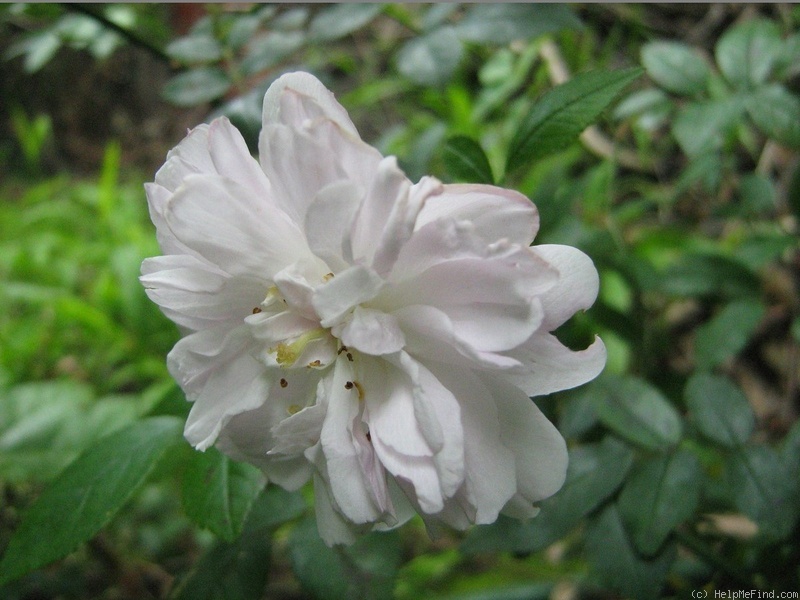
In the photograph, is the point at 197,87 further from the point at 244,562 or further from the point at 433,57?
the point at 244,562

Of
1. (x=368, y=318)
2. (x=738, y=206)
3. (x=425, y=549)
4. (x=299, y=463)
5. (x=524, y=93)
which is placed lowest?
(x=425, y=549)

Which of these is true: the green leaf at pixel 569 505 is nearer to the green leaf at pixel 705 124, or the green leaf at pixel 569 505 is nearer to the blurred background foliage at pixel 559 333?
the blurred background foliage at pixel 559 333

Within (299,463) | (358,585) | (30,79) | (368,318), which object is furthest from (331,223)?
(30,79)

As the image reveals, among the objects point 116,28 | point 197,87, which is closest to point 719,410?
point 197,87

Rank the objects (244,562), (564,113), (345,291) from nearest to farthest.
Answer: (345,291) → (564,113) → (244,562)

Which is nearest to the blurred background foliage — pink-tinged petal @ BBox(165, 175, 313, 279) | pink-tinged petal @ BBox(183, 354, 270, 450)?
pink-tinged petal @ BBox(183, 354, 270, 450)

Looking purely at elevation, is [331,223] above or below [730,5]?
above

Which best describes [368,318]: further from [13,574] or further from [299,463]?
[13,574]
